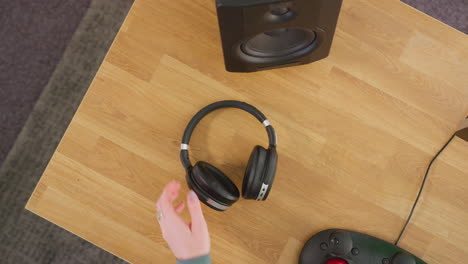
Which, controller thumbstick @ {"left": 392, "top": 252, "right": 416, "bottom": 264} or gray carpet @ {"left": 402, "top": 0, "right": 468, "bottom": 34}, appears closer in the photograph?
controller thumbstick @ {"left": 392, "top": 252, "right": 416, "bottom": 264}

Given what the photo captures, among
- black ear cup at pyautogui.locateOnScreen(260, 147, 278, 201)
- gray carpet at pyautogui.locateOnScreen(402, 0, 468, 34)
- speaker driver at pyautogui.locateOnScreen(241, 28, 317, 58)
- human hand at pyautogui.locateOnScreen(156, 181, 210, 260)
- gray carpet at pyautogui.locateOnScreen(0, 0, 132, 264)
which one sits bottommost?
gray carpet at pyautogui.locateOnScreen(0, 0, 132, 264)

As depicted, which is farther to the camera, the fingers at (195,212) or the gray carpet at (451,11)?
the gray carpet at (451,11)

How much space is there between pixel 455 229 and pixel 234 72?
0.57m

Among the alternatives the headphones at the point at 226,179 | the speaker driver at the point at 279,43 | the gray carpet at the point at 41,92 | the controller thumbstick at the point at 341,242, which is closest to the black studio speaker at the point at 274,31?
the speaker driver at the point at 279,43

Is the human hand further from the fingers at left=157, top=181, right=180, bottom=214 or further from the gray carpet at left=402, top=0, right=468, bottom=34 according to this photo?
the gray carpet at left=402, top=0, right=468, bottom=34

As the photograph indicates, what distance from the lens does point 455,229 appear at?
0.82m

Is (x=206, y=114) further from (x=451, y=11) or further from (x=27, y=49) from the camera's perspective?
(x=451, y=11)

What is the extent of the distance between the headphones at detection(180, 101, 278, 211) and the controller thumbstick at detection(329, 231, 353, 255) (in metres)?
0.17

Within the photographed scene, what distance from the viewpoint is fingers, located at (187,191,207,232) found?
72 centimetres

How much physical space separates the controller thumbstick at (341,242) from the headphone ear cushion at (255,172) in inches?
7.6

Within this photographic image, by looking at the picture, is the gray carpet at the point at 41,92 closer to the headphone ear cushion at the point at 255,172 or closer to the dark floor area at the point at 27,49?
the dark floor area at the point at 27,49

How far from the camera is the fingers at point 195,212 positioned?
72 cm

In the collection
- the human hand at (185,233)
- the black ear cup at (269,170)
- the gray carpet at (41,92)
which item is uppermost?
the black ear cup at (269,170)

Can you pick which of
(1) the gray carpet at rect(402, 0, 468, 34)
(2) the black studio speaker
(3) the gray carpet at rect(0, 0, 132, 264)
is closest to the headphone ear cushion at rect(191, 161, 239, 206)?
(2) the black studio speaker
